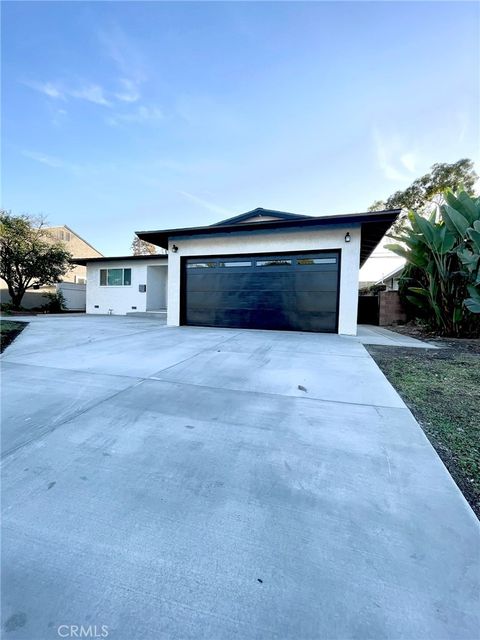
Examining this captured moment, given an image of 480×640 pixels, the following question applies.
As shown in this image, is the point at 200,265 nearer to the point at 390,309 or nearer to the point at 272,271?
the point at 272,271

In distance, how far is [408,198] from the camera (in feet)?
51.2

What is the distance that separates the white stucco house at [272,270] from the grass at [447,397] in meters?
2.63

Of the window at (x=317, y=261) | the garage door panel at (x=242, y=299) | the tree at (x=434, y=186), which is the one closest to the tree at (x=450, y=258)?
the window at (x=317, y=261)

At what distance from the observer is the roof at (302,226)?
7.47 meters

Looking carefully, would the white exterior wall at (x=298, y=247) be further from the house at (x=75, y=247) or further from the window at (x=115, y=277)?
the house at (x=75, y=247)

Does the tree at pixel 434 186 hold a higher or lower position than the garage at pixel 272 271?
higher

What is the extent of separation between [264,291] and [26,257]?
13.6 m

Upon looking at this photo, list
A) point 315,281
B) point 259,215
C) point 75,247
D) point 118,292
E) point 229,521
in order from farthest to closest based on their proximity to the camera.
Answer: point 75,247 < point 118,292 < point 259,215 < point 315,281 < point 229,521

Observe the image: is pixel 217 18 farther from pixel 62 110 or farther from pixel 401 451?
pixel 401 451

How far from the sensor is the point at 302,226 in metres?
8.18

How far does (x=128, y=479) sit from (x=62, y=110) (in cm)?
1115

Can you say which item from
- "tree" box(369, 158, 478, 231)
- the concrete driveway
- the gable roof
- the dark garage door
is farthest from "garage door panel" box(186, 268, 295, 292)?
"tree" box(369, 158, 478, 231)

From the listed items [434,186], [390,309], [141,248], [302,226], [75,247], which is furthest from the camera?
[141,248]

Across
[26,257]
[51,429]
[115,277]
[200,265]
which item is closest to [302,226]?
[200,265]
